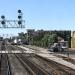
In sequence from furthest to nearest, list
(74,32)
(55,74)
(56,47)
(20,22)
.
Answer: (74,32), (56,47), (20,22), (55,74)

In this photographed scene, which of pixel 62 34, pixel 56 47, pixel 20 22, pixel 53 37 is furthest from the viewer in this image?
pixel 62 34

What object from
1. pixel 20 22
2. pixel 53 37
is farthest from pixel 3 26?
pixel 53 37

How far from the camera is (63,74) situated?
95.6 feet

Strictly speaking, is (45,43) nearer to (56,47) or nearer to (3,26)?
(56,47)

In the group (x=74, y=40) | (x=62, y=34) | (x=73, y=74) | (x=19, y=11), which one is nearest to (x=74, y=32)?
(x=74, y=40)

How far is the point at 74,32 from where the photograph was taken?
107125 mm

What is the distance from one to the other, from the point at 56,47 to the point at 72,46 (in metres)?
25.3

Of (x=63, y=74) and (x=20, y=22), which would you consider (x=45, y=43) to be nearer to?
(x=20, y=22)

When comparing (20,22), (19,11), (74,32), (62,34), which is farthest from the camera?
(62,34)

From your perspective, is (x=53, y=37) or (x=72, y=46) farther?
(x=53, y=37)

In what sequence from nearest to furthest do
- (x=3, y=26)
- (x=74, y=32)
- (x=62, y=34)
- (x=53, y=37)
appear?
(x=3, y=26)
(x=74, y=32)
(x=53, y=37)
(x=62, y=34)

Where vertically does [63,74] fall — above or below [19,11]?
below

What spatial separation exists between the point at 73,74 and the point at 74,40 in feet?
260

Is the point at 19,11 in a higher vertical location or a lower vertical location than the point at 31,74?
higher
